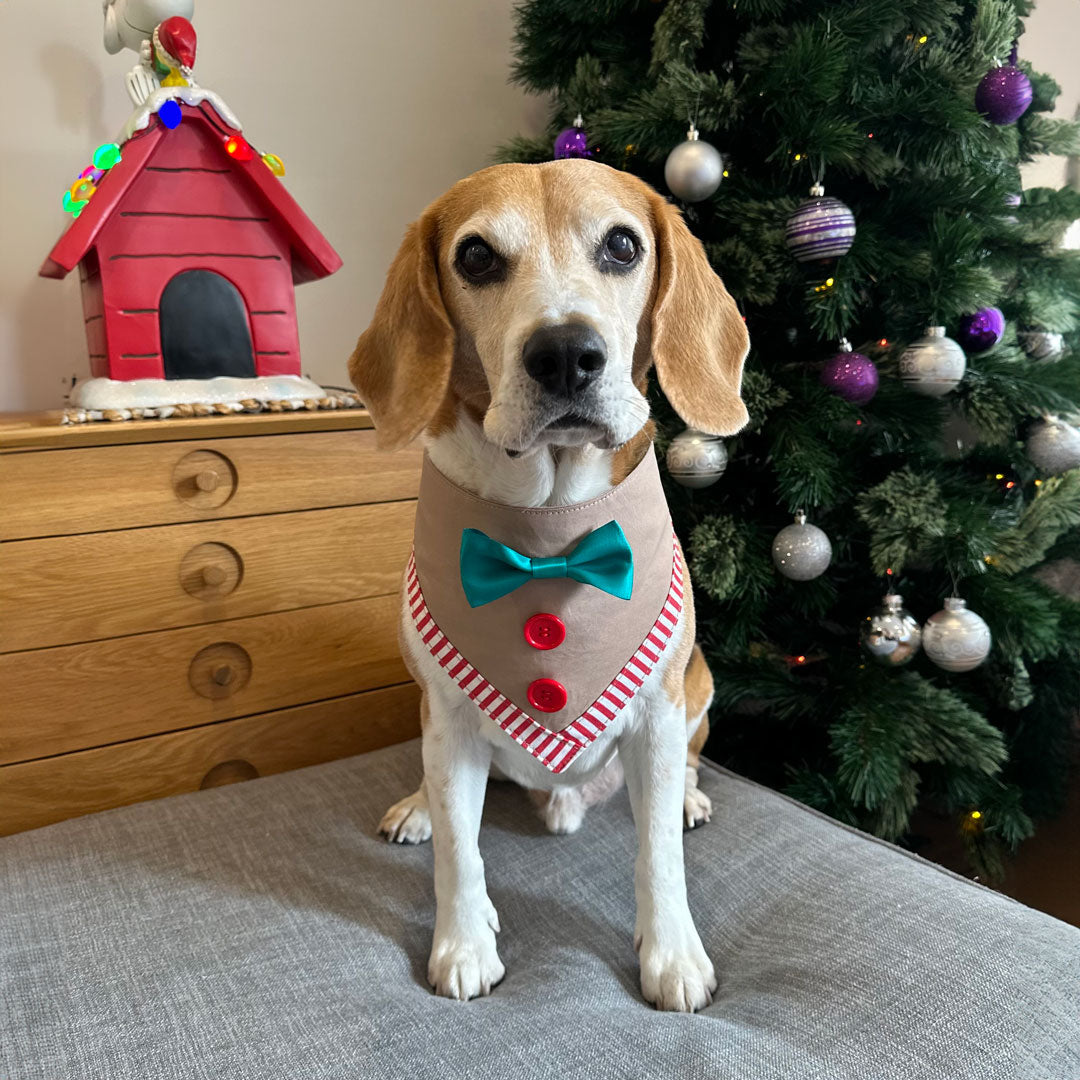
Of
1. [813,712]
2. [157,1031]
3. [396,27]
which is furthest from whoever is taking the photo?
[396,27]

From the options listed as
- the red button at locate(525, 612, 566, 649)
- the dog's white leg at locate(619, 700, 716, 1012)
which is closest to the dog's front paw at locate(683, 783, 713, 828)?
the dog's white leg at locate(619, 700, 716, 1012)

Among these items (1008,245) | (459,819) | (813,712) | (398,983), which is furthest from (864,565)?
(398,983)

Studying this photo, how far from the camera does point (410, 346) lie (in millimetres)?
1034

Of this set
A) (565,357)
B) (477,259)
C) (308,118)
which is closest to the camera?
(565,357)

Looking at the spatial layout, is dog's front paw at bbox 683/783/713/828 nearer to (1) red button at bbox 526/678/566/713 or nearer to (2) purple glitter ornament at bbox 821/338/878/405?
(1) red button at bbox 526/678/566/713

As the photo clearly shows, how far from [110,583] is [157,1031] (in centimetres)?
80

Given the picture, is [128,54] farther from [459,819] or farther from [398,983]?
[398,983]

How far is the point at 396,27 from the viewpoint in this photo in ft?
7.21

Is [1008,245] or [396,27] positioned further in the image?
[396,27]

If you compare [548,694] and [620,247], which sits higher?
[620,247]

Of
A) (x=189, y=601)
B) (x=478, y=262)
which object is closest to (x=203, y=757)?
(x=189, y=601)

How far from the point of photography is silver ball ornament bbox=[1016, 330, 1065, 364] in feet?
5.31

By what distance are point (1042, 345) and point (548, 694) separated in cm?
128

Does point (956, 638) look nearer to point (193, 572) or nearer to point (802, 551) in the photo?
point (802, 551)
